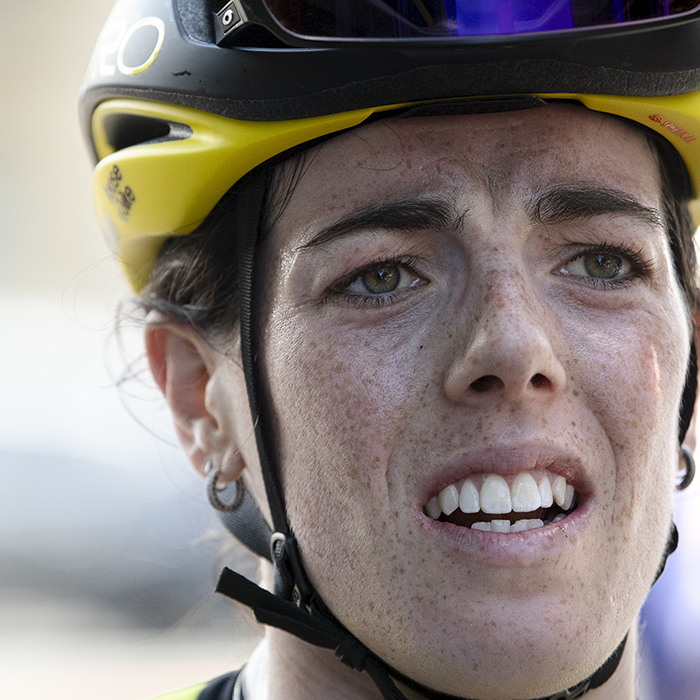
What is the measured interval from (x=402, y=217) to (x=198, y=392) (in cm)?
83

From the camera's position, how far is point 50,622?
801 cm

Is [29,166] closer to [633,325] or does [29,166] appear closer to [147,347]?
[147,347]

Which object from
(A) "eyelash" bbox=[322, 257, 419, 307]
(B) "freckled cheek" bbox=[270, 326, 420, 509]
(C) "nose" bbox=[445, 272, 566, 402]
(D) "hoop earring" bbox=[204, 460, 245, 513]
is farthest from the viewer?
(D) "hoop earring" bbox=[204, 460, 245, 513]

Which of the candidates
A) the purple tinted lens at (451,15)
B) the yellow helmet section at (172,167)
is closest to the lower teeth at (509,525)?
the yellow helmet section at (172,167)

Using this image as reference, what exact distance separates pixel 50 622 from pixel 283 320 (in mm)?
7260

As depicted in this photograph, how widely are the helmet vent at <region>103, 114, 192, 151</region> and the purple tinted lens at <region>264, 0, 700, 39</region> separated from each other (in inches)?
17.4

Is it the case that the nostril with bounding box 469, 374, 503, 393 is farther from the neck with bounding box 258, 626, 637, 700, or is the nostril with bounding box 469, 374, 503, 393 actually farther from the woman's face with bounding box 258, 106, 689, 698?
the neck with bounding box 258, 626, 637, 700

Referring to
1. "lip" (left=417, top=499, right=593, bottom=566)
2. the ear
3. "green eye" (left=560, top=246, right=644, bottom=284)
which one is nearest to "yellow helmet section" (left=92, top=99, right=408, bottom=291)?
the ear

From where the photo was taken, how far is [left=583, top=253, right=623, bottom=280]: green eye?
73.0 inches

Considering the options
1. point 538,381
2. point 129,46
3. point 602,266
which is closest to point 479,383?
point 538,381

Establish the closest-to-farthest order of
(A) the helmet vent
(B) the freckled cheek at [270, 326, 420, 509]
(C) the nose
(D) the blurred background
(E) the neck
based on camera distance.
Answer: (C) the nose → (B) the freckled cheek at [270, 326, 420, 509] → (E) the neck → (A) the helmet vent → (D) the blurred background

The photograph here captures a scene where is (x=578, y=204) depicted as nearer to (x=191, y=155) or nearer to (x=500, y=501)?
(x=500, y=501)

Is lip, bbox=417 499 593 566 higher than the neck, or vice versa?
lip, bbox=417 499 593 566

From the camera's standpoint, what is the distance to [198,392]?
2.26 m
